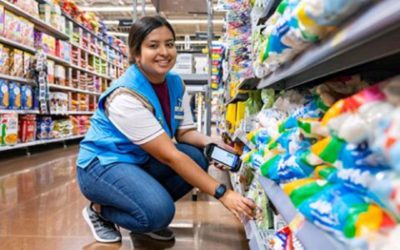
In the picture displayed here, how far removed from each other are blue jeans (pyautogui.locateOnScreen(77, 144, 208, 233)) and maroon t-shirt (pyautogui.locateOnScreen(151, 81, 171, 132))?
26 cm

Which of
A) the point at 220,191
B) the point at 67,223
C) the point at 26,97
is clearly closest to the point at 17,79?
the point at 26,97

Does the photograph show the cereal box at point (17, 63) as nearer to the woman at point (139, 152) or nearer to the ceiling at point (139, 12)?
the woman at point (139, 152)

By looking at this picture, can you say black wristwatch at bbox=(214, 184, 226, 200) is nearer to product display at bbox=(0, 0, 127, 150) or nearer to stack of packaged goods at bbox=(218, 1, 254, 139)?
stack of packaged goods at bbox=(218, 1, 254, 139)

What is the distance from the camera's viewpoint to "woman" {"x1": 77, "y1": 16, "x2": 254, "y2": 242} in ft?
4.79

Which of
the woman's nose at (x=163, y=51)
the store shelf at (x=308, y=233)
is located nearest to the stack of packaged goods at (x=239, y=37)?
the woman's nose at (x=163, y=51)

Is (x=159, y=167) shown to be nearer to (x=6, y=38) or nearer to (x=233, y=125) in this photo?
(x=233, y=125)

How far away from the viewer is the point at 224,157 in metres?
1.56

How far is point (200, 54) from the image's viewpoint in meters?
4.31

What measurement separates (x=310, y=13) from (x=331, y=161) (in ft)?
0.72

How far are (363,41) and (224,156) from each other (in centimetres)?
113

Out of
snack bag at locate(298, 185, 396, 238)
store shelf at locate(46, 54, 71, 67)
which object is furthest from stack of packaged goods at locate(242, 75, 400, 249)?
store shelf at locate(46, 54, 71, 67)

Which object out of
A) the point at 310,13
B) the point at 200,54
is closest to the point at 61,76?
the point at 200,54

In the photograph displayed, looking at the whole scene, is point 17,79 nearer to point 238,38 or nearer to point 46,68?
point 46,68

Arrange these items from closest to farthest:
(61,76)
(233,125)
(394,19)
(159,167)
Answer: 1. (394,19)
2. (159,167)
3. (233,125)
4. (61,76)
